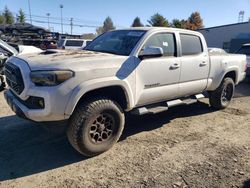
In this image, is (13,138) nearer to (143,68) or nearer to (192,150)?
(143,68)

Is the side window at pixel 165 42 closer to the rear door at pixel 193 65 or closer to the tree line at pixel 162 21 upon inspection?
the rear door at pixel 193 65

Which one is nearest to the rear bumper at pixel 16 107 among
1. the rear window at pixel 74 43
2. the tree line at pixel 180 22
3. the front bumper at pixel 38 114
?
the front bumper at pixel 38 114

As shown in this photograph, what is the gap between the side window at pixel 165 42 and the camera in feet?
16.2

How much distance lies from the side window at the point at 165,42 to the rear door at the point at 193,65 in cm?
26

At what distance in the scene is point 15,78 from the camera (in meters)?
3.94

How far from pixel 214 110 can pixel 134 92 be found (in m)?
3.30

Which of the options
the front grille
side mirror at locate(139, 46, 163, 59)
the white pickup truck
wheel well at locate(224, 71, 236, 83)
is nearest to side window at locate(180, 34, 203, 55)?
the white pickup truck

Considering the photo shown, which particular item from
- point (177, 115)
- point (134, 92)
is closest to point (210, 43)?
point (177, 115)

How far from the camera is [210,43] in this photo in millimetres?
32469

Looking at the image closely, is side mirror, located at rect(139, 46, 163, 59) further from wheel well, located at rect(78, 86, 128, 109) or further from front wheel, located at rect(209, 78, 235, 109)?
front wheel, located at rect(209, 78, 235, 109)

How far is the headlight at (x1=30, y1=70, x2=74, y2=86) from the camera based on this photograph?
354cm

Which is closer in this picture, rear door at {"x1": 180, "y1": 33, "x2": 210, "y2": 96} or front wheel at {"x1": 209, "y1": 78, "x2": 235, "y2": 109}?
rear door at {"x1": 180, "y1": 33, "x2": 210, "y2": 96}

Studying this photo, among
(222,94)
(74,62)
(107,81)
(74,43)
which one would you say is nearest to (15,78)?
(74,62)

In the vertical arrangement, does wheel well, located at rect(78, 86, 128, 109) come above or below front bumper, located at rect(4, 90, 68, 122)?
above
